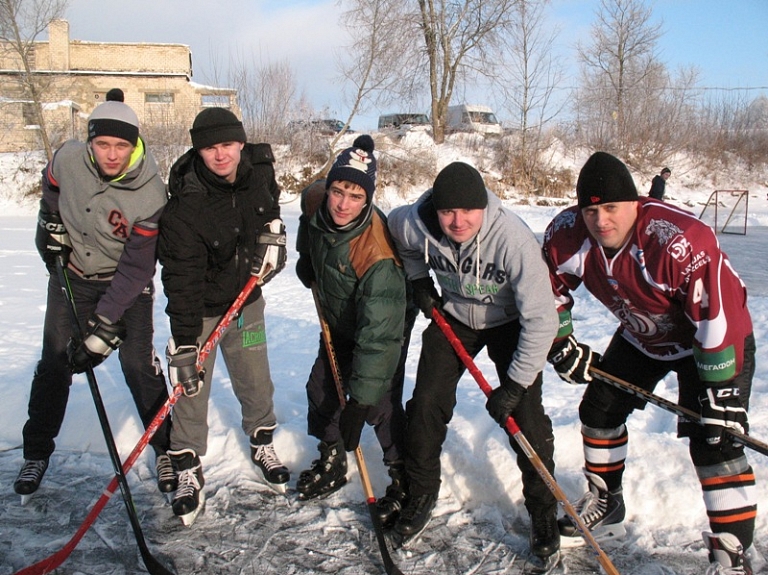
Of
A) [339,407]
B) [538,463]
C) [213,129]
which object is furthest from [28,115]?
[538,463]

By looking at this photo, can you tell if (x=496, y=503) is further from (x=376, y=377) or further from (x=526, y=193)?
(x=526, y=193)

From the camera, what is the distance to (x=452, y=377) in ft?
8.73

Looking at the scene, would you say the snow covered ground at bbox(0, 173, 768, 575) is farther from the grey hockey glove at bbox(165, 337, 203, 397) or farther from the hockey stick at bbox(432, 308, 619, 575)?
the grey hockey glove at bbox(165, 337, 203, 397)

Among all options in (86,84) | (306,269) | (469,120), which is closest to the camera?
(306,269)

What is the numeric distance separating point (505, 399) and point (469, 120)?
74.3 feet

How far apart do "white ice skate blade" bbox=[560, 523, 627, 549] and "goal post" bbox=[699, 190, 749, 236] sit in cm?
1476

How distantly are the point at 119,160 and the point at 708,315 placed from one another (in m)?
2.40

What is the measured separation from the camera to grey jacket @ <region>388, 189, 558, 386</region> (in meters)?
2.36

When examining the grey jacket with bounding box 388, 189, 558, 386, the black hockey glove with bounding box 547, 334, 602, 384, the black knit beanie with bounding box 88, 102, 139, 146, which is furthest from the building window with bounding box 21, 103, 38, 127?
the black hockey glove with bounding box 547, 334, 602, 384

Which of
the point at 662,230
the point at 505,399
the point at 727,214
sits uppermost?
the point at 662,230

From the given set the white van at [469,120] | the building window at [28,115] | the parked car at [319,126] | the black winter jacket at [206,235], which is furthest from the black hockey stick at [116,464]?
the building window at [28,115]

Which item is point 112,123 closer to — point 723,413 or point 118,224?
point 118,224

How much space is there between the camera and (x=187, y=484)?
283 centimetres

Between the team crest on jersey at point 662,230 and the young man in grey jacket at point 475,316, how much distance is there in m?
0.42
